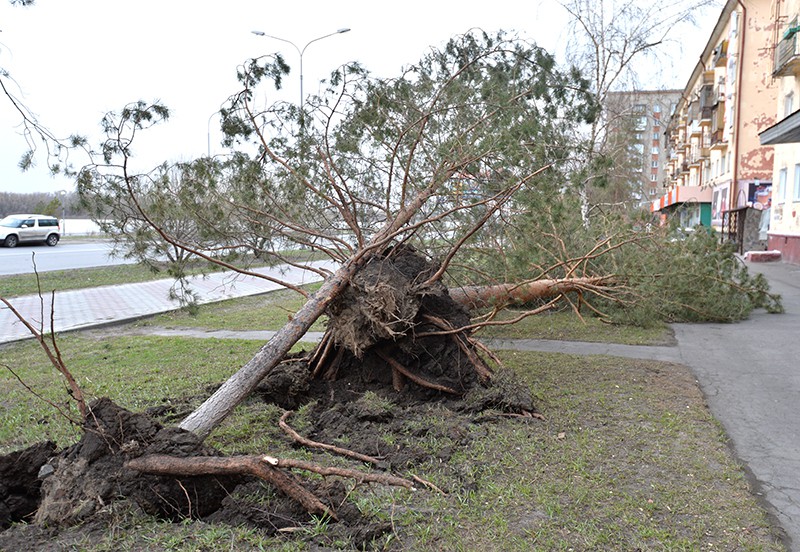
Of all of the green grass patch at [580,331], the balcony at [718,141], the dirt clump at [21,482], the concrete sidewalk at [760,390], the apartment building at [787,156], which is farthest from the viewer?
the balcony at [718,141]

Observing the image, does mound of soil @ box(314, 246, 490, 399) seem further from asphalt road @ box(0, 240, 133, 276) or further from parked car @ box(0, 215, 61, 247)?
parked car @ box(0, 215, 61, 247)

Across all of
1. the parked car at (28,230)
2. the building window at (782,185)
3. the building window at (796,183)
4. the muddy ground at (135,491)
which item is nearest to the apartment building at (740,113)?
the building window at (782,185)

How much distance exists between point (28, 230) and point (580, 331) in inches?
1190

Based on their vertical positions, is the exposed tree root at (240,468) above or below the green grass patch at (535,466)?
above

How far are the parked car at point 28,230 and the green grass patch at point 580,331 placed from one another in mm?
28762

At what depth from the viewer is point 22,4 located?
196 inches

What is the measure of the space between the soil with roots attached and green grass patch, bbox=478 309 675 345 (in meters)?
2.86

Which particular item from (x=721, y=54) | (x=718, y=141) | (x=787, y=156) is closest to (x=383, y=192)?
(x=787, y=156)

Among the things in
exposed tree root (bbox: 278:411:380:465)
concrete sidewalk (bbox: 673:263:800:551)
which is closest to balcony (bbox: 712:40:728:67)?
concrete sidewalk (bbox: 673:263:800:551)

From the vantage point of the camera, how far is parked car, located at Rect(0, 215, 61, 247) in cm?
3048

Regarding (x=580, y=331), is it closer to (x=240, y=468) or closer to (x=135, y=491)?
(x=240, y=468)

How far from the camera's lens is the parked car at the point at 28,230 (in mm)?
30484

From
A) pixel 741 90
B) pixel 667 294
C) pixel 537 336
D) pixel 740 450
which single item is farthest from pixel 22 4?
pixel 741 90

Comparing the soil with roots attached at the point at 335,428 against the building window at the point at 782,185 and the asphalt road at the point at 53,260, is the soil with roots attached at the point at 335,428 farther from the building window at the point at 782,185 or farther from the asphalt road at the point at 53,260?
the building window at the point at 782,185
